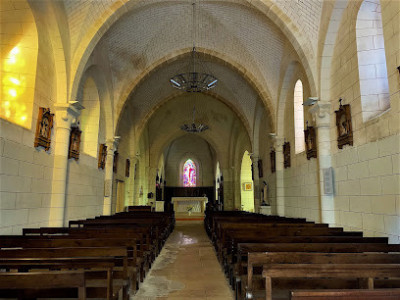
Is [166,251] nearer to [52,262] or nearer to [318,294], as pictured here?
[52,262]

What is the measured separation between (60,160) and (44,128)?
1007 millimetres

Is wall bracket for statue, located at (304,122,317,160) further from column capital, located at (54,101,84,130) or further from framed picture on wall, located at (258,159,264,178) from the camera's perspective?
column capital, located at (54,101,84,130)

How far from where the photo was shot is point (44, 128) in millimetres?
7207

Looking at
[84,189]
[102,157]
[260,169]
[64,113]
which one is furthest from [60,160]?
[260,169]

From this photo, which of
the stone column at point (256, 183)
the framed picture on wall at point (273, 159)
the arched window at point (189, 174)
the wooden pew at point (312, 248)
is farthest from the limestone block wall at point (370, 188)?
the arched window at point (189, 174)

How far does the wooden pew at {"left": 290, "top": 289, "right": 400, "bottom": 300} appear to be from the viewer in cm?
192

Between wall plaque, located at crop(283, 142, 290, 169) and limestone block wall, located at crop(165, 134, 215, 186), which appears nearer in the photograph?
wall plaque, located at crop(283, 142, 290, 169)

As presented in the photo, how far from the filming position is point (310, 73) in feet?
26.7

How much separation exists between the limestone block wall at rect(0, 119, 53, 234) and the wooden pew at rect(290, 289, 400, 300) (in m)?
6.02

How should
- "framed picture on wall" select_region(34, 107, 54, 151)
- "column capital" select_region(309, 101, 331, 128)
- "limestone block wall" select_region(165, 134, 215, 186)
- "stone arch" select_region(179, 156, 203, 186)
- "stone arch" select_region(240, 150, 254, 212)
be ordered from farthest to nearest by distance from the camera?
1. "stone arch" select_region(179, 156, 203, 186)
2. "limestone block wall" select_region(165, 134, 215, 186)
3. "stone arch" select_region(240, 150, 254, 212)
4. "column capital" select_region(309, 101, 331, 128)
5. "framed picture on wall" select_region(34, 107, 54, 151)

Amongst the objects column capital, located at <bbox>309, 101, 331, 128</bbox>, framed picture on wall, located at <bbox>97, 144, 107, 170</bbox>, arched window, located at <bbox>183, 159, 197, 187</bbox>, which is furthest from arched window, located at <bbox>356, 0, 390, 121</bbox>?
arched window, located at <bbox>183, 159, 197, 187</bbox>

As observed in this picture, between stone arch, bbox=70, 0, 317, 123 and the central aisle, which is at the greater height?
stone arch, bbox=70, 0, 317, 123

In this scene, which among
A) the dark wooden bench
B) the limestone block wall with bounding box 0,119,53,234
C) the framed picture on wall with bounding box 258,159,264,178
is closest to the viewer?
the dark wooden bench

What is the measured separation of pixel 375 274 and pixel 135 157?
15.8 m
